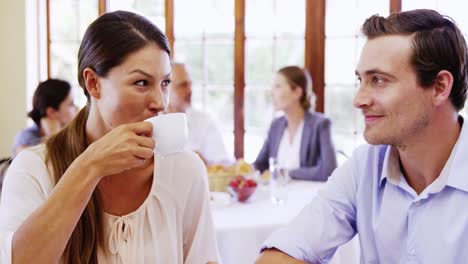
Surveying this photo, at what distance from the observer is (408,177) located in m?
1.32

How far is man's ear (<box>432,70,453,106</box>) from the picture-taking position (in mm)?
1270

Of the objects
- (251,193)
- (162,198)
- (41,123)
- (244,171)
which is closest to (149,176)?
(162,198)

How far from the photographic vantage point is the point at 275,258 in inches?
49.9

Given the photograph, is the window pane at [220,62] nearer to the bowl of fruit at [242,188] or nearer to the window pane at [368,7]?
the window pane at [368,7]

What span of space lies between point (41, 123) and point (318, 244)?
2.64 meters

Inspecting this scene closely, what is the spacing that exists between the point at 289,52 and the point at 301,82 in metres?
0.71

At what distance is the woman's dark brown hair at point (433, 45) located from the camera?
1.26 metres

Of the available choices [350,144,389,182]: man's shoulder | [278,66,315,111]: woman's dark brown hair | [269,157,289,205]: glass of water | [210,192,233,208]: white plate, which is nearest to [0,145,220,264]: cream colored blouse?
[350,144,389,182]: man's shoulder

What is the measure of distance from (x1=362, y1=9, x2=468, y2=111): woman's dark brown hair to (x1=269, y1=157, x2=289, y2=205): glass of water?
1.32 meters

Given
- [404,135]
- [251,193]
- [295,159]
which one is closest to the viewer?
[404,135]

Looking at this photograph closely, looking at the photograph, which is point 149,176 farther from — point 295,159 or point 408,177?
point 295,159

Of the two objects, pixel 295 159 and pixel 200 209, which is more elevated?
pixel 200 209

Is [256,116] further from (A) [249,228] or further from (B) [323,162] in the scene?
(A) [249,228]

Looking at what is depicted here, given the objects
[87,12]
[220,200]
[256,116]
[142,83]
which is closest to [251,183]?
[220,200]
